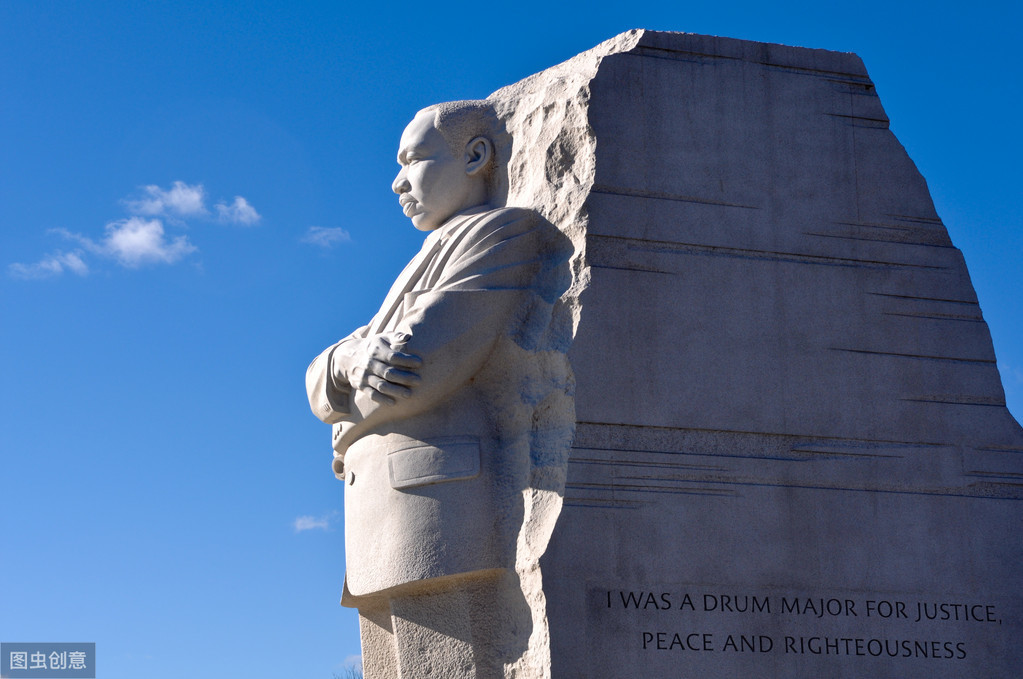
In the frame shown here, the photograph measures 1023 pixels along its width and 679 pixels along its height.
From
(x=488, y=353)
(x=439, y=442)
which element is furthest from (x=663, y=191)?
(x=439, y=442)

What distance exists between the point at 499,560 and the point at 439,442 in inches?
21.7

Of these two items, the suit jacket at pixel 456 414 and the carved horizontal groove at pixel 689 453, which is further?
the suit jacket at pixel 456 414

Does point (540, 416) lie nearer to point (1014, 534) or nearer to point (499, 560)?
point (499, 560)

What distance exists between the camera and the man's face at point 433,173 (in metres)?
6.09

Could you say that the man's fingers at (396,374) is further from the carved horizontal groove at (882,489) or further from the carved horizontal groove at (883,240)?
the carved horizontal groove at (883,240)

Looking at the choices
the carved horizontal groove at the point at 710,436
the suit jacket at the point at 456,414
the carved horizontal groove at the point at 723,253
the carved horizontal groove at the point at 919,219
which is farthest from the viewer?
the carved horizontal groove at the point at 919,219

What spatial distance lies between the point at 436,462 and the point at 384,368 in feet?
1.47

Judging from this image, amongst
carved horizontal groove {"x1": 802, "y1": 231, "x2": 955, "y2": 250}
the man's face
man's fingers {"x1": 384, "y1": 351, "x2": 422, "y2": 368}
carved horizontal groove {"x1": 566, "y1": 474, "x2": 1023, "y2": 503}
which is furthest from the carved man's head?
carved horizontal groove {"x1": 566, "y1": 474, "x2": 1023, "y2": 503}

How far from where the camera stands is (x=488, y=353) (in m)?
5.57

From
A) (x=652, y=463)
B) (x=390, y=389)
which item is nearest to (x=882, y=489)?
(x=652, y=463)

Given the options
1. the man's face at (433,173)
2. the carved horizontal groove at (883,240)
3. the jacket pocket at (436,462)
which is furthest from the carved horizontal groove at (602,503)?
the man's face at (433,173)

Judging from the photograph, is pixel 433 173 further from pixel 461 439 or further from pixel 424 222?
pixel 461 439

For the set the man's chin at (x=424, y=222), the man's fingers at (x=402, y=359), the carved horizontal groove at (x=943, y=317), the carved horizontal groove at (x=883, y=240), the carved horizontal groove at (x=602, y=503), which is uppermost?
the man's chin at (x=424, y=222)

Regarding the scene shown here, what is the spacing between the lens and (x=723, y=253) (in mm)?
5656
